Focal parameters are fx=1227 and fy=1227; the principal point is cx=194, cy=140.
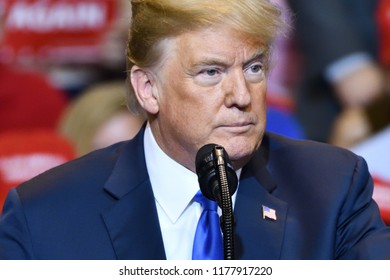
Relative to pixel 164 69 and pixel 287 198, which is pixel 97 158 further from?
pixel 287 198

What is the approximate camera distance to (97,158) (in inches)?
134

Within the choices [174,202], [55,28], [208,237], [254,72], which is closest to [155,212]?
[174,202]

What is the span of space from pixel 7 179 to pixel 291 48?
2594 millimetres

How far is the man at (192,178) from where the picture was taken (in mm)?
3096

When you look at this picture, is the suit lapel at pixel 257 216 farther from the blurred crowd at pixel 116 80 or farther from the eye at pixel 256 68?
the blurred crowd at pixel 116 80

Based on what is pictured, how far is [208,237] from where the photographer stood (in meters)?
3.10

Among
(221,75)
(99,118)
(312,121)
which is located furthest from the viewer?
(312,121)

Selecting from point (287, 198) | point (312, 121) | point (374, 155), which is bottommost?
point (312, 121)

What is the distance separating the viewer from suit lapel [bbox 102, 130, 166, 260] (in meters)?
3.17

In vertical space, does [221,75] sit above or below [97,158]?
above

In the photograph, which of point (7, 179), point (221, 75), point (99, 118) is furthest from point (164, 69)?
point (99, 118)

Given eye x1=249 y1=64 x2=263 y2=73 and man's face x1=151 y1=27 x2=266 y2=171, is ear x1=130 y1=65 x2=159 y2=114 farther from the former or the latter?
eye x1=249 y1=64 x2=263 y2=73

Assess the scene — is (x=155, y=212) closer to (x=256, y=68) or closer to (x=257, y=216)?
(x=257, y=216)

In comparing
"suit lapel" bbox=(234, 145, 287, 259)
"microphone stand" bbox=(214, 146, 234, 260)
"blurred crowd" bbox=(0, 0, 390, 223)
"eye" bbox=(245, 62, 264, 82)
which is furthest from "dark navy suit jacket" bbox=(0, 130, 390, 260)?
"blurred crowd" bbox=(0, 0, 390, 223)
